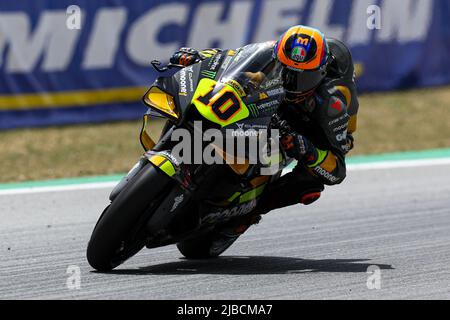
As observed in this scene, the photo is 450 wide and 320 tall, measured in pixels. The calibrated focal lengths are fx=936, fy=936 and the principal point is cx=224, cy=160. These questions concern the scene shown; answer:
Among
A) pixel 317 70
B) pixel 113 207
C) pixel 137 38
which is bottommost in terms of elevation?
pixel 113 207

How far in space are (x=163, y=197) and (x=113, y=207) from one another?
0.92 feet

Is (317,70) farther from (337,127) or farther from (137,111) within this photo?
(137,111)

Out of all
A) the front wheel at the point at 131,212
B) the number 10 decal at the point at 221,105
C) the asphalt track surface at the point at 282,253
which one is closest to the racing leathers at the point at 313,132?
the number 10 decal at the point at 221,105

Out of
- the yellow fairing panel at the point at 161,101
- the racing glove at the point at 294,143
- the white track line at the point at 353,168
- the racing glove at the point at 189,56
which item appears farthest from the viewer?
the white track line at the point at 353,168

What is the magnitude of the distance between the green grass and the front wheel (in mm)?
4722

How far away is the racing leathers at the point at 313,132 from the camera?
5555 millimetres

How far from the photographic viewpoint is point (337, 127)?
5.65m

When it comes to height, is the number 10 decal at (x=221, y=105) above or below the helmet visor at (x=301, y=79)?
below

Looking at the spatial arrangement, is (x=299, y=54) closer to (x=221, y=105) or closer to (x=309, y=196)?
(x=221, y=105)

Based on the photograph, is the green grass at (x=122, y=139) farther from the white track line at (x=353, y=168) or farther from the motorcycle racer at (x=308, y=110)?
the motorcycle racer at (x=308, y=110)

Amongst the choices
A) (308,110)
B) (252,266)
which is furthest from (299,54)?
(252,266)

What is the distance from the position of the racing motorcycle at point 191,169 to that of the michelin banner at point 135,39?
6138mm

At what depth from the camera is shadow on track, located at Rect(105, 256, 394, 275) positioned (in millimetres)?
5691
